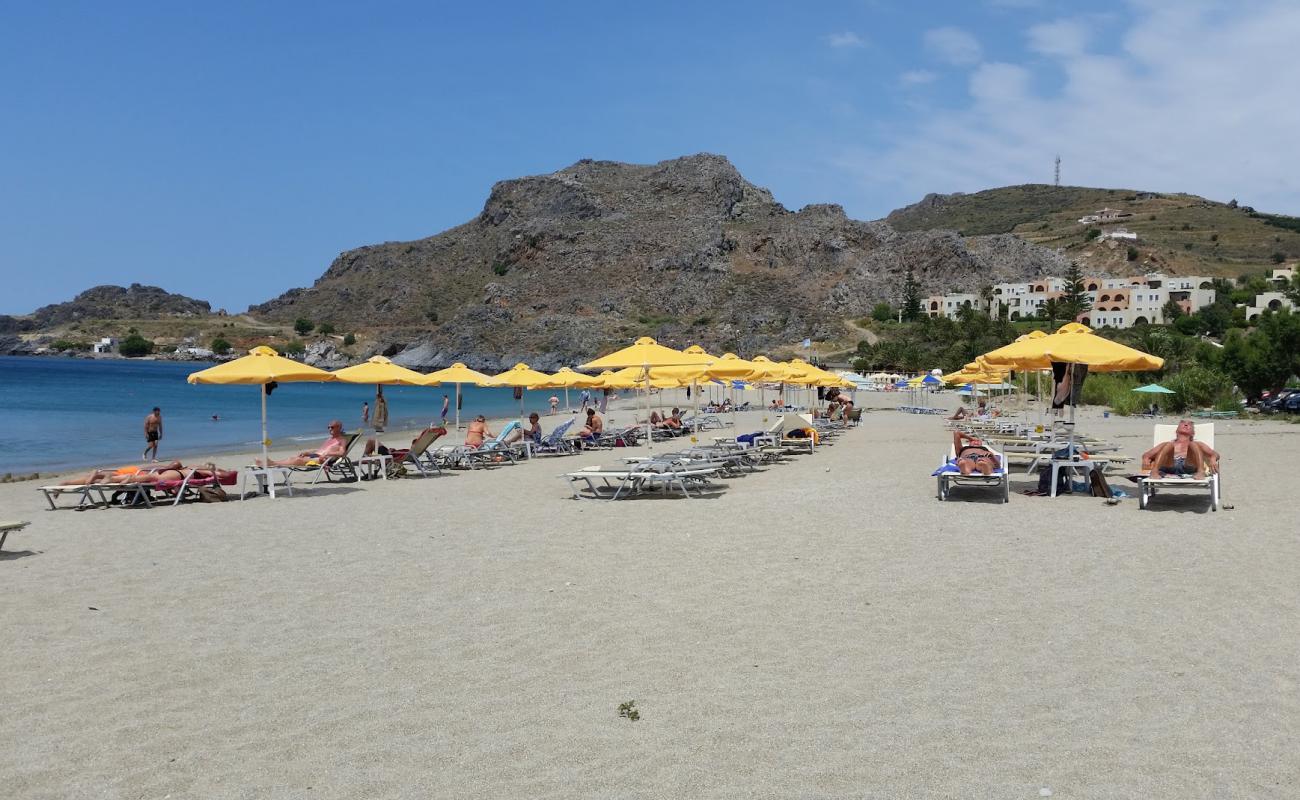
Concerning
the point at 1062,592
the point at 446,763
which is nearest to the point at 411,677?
the point at 446,763

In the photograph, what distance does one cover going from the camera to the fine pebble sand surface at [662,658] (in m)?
3.55

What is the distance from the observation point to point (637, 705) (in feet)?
13.7

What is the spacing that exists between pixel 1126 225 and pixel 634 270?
255 feet

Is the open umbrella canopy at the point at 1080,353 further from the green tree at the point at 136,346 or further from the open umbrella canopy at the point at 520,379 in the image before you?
the green tree at the point at 136,346

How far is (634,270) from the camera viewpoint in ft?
370

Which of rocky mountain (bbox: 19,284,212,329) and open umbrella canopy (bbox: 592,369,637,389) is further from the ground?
rocky mountain (bbox: 19,284,212,329)

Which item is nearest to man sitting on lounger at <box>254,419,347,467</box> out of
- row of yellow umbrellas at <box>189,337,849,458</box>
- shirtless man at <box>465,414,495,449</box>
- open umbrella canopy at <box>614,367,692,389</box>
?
row of yellow umbrellas at <box>189,337,849,458</box>

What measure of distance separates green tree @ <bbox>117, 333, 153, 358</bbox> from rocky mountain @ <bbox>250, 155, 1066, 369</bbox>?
18738mm

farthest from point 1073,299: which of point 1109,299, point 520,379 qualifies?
point 520,379

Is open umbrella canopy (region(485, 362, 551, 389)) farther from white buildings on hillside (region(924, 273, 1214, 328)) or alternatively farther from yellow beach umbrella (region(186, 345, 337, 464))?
white buildings on hillside (region(924, 273, 1214, 328))

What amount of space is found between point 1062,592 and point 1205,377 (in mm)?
26834

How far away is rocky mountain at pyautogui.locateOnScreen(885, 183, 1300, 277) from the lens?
115 m

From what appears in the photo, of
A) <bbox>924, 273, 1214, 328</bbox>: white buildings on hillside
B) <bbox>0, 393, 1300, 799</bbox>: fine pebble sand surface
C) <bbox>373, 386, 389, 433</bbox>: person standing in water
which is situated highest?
<bbox>924, 273, 1214, 328</bbox>: white buildings on hillside

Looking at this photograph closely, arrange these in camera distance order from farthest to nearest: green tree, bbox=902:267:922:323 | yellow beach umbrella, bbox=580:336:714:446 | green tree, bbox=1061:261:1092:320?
green tree, bbox=902:267:922:323, green tree, bbox=1061:261:1092:320, yellow beach umbrella, bbox=580:336:714:446
